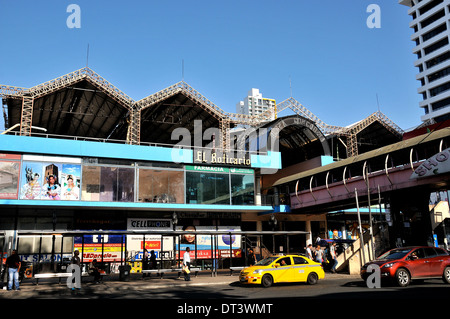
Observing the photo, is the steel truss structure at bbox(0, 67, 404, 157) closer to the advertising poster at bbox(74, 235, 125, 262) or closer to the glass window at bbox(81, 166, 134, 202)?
the glass window at bbox(81, 166, 134, 202)

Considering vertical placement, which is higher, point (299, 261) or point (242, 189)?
point (242, 189)

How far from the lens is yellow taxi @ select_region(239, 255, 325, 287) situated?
1844 cm

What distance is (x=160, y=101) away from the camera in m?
37.0

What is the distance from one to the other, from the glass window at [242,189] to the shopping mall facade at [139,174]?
0.09 metres

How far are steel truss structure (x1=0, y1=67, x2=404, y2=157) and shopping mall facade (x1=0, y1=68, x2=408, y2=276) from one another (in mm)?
97

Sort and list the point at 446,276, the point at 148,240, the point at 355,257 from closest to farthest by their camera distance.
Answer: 1. the point at 446,276
2. the point at 355,257
3. the point at 148,240

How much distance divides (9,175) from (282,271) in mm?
20058

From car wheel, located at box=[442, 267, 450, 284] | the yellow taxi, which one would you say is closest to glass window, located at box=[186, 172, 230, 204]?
the yellow taxi

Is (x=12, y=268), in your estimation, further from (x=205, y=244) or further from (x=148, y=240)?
(x=205, y=244)

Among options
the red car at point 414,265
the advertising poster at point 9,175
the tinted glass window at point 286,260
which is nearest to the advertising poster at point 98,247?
the advertising poster at point 9,175

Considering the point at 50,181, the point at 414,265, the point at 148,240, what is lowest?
the point at 414,265

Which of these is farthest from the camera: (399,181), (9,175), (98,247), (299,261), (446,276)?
(98,247)

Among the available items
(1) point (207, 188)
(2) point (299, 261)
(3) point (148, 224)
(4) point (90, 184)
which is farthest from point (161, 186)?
(2) point (299, 261)
